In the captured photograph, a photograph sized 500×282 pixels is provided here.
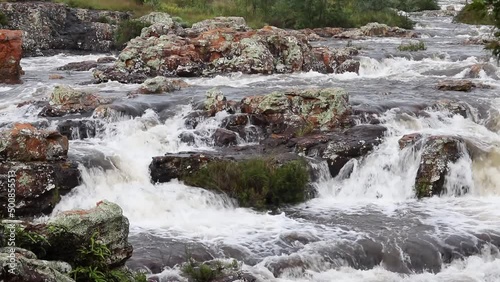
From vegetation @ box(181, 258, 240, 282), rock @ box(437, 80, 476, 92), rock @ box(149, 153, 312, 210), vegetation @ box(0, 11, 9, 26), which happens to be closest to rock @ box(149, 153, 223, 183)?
Answer: rock @ box(149, 153, 312, 210)

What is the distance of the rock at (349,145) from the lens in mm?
14141

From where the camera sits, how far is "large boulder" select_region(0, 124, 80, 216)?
1166 cm

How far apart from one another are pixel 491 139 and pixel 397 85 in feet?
24.1

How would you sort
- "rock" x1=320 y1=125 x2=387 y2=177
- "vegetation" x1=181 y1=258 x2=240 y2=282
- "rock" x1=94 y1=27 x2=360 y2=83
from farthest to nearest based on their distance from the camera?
"rock" x1=94 y1=27 x2=360 y2=83 < "rock" x1=320 y1=125 x2=387 y2=177 < "vegetation" x1=181 y1=258 x2=240 y2=282

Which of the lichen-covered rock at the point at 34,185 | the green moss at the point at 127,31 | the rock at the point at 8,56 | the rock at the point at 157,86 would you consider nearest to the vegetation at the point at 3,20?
the green moss at the point at 127,31

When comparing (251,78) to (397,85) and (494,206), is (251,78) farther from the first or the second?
(494,206)

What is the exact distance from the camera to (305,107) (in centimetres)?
1642

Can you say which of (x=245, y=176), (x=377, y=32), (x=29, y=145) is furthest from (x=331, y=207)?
(x=377, y=32)

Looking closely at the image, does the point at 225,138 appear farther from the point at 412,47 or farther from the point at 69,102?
the point at 412,47

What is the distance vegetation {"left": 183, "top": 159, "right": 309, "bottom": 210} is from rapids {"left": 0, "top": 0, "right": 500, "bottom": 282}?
9.0 inches

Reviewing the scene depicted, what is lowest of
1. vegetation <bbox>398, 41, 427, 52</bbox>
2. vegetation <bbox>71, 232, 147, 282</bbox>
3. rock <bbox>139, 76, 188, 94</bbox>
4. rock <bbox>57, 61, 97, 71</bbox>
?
rock <bbox>57, 61, 97, 71</bbox>

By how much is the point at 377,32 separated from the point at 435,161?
28.8m

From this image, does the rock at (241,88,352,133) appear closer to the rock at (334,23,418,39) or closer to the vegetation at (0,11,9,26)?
the vegetation at (0,11,9,26)

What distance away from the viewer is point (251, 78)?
24422 mm
